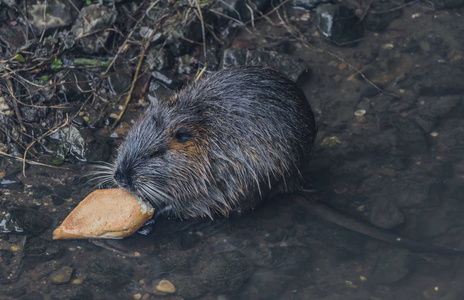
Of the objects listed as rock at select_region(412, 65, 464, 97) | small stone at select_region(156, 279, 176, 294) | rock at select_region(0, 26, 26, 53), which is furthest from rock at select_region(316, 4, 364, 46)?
small stone at select_region(156, 279, 176, 294)

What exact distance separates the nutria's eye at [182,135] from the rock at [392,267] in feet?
4.46

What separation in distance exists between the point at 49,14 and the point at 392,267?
3.31 m

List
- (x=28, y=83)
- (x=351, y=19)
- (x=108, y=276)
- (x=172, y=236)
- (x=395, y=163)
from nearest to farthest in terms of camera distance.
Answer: (x=108, y=276) → (x=172, y=236) → (x=395, y=163) → (x=28, y=83) → (x=351, y=19)

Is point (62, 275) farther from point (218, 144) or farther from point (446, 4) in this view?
point (446, 4)

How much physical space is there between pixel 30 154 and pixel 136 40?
1.34 metres

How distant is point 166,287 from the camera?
3.19 metres

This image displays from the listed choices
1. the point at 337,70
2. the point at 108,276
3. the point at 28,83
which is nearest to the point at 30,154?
the point at 28,83

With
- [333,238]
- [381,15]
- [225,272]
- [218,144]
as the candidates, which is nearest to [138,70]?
[218,144]

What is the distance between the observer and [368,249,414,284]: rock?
10.5ft

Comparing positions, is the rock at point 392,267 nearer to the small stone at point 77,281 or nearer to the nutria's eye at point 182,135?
the nutria's eye at point 182,135

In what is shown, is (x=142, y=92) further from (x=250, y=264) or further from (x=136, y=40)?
(x=250, y=264)

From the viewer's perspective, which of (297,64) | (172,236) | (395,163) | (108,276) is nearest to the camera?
(108,276)

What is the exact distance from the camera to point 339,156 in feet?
13.3

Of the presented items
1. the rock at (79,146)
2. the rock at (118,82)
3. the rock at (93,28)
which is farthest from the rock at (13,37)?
the rock at (79,146)
